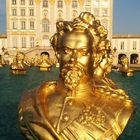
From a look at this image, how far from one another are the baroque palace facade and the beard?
36.5 metres

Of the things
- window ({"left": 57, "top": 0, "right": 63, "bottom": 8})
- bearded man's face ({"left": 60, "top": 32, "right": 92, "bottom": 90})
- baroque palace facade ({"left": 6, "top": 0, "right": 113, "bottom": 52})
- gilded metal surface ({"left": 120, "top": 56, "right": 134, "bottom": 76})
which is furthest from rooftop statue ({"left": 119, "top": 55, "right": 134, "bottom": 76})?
window ({"left": 57, "top": 0, "right": 63, "bottom": 8})

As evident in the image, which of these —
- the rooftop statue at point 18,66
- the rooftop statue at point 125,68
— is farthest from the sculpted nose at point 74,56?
the rooftop statue at point 125,68

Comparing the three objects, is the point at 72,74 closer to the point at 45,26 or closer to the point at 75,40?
the point at 75,40

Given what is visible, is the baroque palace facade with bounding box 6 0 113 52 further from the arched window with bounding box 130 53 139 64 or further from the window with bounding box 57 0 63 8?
the arched window with bounding box 130 53 139 64

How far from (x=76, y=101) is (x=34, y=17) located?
37.4m

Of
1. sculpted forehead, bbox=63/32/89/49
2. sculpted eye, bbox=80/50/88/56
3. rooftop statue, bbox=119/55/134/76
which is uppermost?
sculpted forehead, bbox=63/32/89/49

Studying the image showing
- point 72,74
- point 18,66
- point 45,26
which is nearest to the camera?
point 72,74

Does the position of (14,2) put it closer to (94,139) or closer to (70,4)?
(70,4)

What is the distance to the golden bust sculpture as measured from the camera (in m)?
1.69

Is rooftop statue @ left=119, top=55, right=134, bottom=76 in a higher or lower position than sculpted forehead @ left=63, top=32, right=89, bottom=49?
lower

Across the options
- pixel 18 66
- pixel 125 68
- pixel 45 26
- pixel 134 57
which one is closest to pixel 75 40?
pixel 18 66

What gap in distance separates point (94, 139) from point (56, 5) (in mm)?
37904

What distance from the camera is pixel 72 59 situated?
1.75 meters

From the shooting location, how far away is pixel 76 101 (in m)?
1.78
